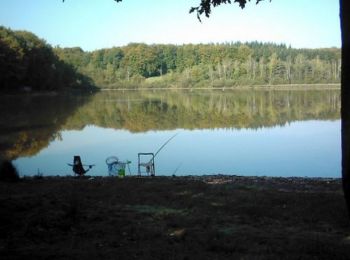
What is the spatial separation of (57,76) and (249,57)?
75.9 metres

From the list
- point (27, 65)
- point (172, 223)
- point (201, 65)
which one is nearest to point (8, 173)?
point (172, 223)

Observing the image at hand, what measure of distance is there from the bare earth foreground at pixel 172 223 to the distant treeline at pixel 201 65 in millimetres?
124797

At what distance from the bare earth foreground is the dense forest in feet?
239

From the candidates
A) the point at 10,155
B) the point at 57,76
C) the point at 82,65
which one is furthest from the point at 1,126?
the point at 82,65

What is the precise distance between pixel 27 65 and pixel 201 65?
267ft

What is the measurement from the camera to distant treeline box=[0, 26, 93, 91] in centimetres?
7162

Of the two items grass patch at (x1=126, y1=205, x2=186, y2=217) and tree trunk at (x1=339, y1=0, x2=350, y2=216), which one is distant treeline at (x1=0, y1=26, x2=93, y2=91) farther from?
tree trunk at (x1=339, y1=0, x2=350, y2=216)

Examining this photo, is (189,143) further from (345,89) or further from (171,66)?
(171,66)

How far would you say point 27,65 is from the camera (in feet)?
258

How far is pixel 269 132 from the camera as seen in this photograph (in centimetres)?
2923

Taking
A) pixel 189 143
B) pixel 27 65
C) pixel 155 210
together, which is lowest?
pixel 189 143

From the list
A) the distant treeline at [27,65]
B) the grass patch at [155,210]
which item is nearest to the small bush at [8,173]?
the grass patch at [155,210]

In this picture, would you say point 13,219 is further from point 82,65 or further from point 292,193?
point 82,65

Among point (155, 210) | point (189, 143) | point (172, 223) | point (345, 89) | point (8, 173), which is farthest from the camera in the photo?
point (189, 143)
